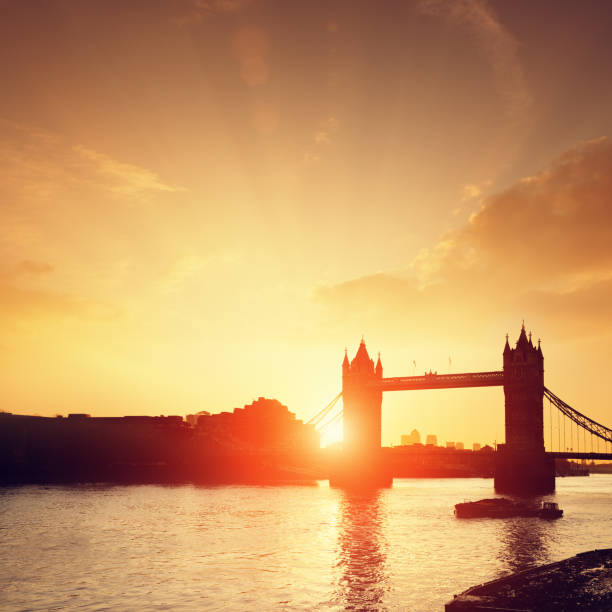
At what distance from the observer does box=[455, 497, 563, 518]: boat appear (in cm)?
7906

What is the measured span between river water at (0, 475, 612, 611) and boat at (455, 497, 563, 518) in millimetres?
1676

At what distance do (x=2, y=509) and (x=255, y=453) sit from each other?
101047mm

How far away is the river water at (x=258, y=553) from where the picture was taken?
3588 centimetres

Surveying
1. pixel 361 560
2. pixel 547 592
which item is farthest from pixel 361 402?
pixel 547 592

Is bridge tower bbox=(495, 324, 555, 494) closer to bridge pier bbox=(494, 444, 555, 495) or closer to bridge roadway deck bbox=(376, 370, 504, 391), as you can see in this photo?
bridge pier bbox=(494, 444, 555, 495)

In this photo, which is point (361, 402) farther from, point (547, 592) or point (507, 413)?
point (547, 592)

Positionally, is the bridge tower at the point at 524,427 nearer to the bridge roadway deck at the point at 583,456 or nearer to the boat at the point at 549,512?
the bridge roadway deck at the point at 583,456

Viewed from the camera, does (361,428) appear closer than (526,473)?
No

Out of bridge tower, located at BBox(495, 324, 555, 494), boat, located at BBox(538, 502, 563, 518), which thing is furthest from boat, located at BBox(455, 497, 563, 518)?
→ bridge tower, located at BBox(495, 324, 555, 494)

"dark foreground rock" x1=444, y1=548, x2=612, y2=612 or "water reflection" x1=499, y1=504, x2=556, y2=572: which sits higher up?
"dark foreground rock" x1=444, y1=548, x2=612, y2=612

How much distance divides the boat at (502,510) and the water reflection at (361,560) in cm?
1005

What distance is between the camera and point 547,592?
94.9 ft

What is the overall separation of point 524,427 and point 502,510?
55187mm

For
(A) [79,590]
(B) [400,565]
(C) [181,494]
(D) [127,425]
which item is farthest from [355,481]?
(A) [79,590]
